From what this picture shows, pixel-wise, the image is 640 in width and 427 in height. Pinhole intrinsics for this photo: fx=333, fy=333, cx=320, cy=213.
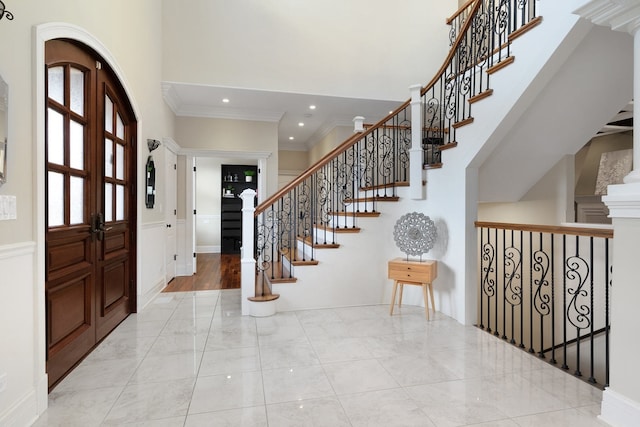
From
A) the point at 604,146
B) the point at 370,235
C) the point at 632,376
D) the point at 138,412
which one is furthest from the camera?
the point at 604,146

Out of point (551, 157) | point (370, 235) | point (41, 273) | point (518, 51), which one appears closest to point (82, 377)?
point (41, 273)

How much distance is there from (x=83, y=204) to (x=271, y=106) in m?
3.52

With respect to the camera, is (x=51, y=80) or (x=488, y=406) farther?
(x=51, y=80)

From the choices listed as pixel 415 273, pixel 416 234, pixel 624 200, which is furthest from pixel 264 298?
pixel 624 200

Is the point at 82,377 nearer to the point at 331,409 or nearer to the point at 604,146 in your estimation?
the point at 331,409

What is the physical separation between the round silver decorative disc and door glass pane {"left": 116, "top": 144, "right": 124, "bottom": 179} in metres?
2.96

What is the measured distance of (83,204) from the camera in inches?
104

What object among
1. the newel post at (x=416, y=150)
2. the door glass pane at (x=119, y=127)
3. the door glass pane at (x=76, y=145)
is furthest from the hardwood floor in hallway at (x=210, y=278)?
the newel post at (x=416, y=150)

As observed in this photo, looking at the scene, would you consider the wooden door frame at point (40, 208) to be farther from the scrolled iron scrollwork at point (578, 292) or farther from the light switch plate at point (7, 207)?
the scrolled iron scrollwork at point (578, 292)

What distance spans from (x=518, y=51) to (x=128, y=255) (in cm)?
416

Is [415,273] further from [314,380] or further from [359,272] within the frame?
[314,380]

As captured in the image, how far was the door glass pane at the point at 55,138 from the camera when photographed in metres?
2.16

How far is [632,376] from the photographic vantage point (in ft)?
5.51

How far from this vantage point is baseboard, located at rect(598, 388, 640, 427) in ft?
5.42
